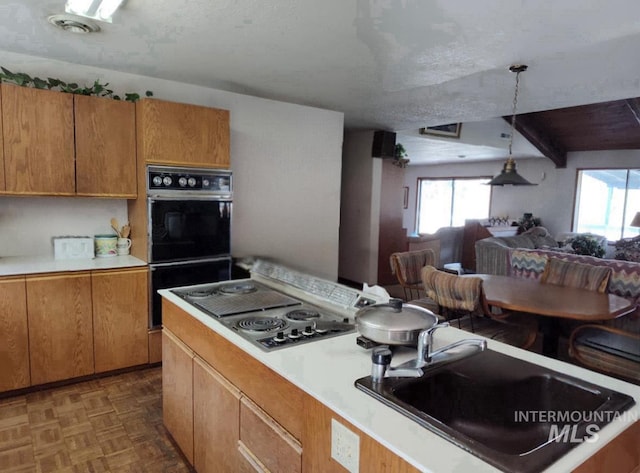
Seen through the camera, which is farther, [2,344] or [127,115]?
[127,115]

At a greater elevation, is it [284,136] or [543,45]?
[543,45]

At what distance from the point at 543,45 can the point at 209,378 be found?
2697 mm

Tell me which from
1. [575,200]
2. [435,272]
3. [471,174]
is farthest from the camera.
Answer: [471,174]

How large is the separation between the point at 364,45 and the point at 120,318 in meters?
2.53

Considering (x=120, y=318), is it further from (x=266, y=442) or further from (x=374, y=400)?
(x=374, y=400)

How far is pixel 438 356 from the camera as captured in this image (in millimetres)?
1216

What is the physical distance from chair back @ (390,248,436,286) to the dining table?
2.25 ft

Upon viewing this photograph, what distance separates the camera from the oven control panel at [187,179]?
2.98 metres

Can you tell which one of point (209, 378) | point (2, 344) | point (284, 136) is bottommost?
point (2, 344)

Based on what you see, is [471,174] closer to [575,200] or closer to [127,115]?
[575,200]

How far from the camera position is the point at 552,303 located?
2.68 meters

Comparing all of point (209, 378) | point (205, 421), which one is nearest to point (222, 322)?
point (209, 378)

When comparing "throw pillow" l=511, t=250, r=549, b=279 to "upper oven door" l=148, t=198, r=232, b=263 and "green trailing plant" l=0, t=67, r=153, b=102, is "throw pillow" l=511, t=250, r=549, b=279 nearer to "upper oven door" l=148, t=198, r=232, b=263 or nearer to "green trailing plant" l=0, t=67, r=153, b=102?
"upper oven door" l=148, t=198, r=232, b=263

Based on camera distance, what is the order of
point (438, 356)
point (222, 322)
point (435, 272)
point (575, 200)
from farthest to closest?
point (575, 200)
point (435, 272)
point (222, 322)
point (438, 356)
